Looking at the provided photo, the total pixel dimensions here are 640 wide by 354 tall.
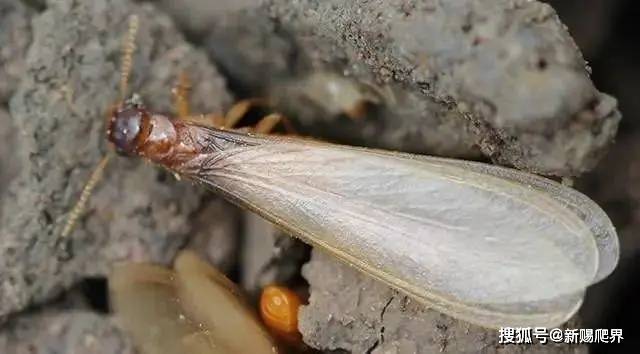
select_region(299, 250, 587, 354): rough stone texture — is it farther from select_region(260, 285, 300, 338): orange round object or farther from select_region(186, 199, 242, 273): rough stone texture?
select_region(186, 199, 242, 273): rough stone texture

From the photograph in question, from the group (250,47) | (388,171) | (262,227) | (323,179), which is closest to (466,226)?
(388,171)

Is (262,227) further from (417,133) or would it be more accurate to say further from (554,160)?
(554,160)

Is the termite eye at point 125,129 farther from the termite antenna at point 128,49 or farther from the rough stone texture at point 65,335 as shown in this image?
the rough stone texture at point 65,335

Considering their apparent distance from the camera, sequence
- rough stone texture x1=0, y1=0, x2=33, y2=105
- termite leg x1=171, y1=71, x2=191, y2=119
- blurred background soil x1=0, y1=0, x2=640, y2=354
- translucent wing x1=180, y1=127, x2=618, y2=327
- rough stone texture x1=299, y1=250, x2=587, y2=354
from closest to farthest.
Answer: translucent wing x1=180, y1=127, x2=618, y2=327
rough stone texture x1=299, y1=250, x2=587, y2=354
blurred background soil x1=0, y1=0, x2=640, y2=354
rough stone texture x1=0, y1=0, x2=33, y2=105
termite leg x1=171, y1=71, x2=191, y2=119

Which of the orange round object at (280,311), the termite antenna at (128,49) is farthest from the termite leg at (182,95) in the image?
the orange round object at (280,311)

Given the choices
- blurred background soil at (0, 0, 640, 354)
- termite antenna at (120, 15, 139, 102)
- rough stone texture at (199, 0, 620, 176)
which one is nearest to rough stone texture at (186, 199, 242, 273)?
blurred background soil at (0, 0, 640, 354)

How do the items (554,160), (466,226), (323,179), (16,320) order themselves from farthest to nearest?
(16,320), (323,179), (466,226), (554,160)

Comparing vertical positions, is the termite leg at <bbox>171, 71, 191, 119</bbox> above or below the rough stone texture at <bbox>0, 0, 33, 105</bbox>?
below
